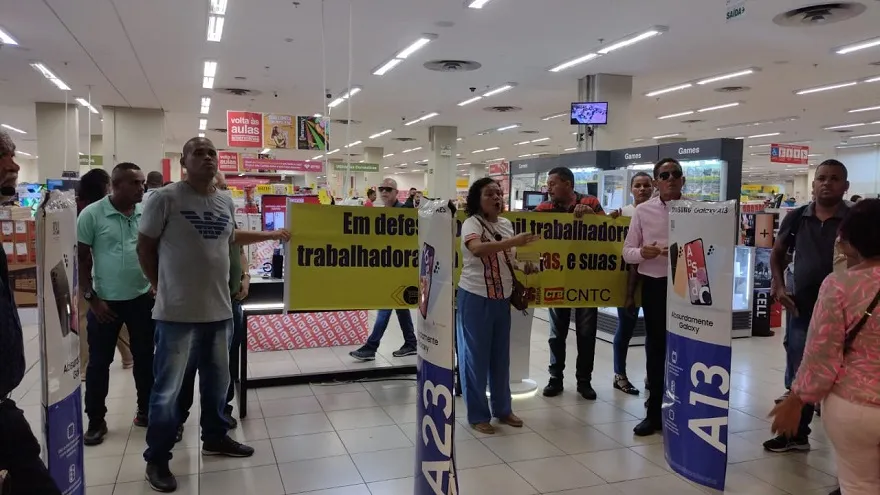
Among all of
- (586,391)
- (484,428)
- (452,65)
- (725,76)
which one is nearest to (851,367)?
(484,428)

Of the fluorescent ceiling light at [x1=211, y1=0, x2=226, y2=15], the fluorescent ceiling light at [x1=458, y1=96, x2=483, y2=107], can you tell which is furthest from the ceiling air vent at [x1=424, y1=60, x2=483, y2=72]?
the fluorescent ceiling light at [x1=211, y1=0, x2=226, y2=15]

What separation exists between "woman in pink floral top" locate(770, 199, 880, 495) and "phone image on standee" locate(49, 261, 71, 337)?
237 cm

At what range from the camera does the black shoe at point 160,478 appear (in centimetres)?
285

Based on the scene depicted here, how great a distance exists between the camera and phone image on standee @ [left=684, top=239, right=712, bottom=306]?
2.89 m

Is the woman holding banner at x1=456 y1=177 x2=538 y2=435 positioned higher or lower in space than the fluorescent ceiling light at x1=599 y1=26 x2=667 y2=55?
lower

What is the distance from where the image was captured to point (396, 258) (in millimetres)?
3980

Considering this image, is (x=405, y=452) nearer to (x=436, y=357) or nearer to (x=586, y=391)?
(x=436, y=357)

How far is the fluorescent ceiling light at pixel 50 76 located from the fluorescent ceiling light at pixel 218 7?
17.4 feet

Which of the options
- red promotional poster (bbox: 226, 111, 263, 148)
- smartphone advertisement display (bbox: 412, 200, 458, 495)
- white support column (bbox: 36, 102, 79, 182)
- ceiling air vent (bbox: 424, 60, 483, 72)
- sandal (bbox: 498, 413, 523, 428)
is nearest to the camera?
smartphone advertisement display (bbox: 412, 200, 458, 495)

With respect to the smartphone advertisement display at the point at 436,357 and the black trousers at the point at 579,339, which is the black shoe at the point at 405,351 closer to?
the black trousers at the point at 579,339

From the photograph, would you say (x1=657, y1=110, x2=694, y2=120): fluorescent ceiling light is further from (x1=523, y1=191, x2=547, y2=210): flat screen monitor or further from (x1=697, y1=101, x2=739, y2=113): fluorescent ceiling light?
(x1=523, y1=191, x2=547, y2=210): flat screen monitor

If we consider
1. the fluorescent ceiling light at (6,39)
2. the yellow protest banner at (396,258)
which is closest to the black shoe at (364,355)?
the yellow protest banner at (396,258)

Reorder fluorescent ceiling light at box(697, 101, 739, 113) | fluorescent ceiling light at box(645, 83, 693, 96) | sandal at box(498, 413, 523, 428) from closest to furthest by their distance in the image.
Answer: sandal at box(498, 413, 523, 428), fluorescent ceiling light at box(645, 83, 693, 96), fluorescent ceiling light at box(697, 101, 739, 113)

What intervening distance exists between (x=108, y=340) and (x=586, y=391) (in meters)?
3.15
